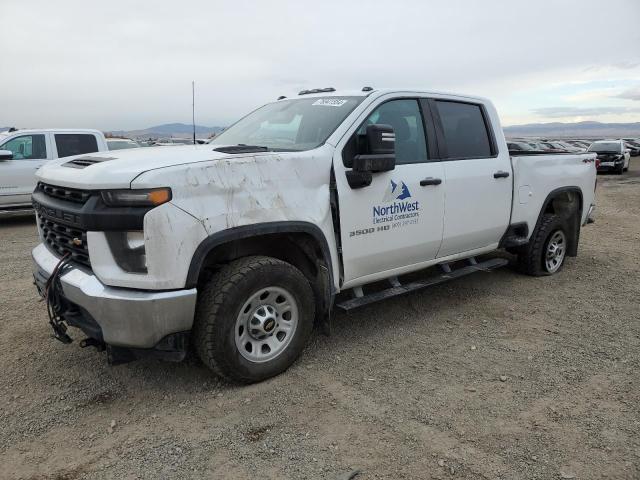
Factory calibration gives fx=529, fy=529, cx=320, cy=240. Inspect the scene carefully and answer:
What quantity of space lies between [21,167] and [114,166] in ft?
26.6

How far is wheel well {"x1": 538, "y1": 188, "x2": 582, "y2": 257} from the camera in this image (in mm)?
6176

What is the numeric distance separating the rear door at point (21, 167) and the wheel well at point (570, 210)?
8716 millimetres

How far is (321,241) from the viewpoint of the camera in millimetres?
3650

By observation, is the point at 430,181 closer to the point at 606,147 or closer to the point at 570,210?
the point at 570,210

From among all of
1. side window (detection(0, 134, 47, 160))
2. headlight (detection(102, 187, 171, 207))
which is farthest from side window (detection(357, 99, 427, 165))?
side window (detection(0, 134, 47, 160))

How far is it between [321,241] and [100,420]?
1766mm

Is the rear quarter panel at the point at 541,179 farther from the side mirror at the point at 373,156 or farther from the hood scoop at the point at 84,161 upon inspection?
the hood scoop at the point at 84,161

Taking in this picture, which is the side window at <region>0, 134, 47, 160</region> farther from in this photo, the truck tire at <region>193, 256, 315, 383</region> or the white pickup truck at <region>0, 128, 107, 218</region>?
the truck tire at <region>193, 256, 315, 383</region>

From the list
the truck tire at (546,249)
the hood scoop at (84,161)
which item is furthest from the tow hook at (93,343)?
the truck tire at (546,249)

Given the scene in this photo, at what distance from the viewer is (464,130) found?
493 cm

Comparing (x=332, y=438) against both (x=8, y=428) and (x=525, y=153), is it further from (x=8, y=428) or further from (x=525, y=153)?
(x=525, y=153)

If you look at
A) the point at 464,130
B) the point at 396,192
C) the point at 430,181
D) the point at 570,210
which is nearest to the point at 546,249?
the point at 570,210

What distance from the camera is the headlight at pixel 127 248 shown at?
299 cm

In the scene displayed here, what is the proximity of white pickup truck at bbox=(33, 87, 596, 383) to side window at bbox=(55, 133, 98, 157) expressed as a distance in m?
6.84
